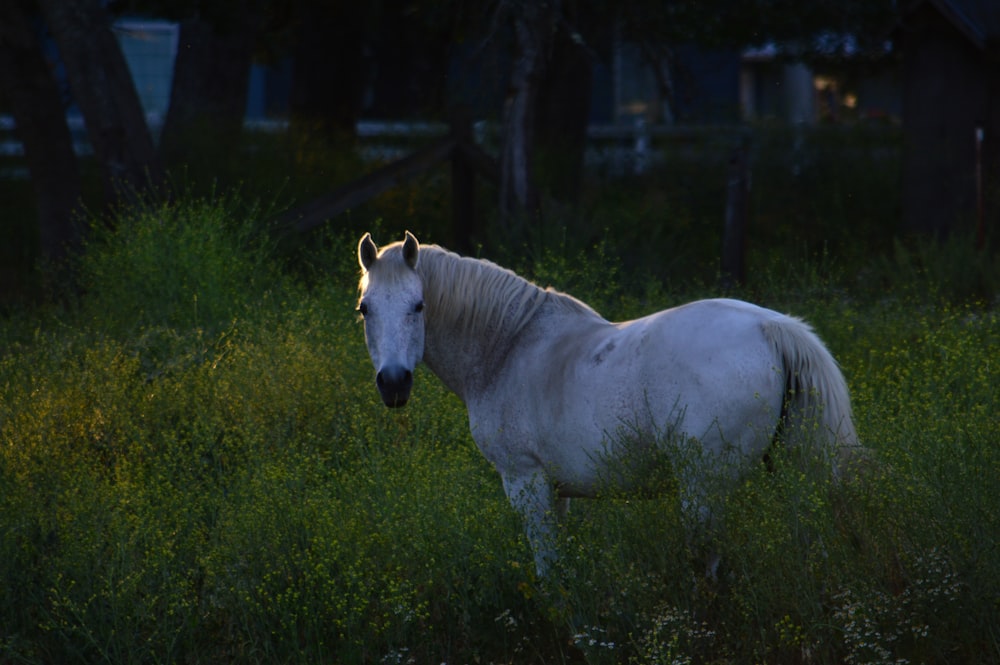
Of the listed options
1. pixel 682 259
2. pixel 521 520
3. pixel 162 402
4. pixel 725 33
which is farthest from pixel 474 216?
pixel 521 520

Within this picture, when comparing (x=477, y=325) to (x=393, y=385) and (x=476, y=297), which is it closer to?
(x=476, y=297)

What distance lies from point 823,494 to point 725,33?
35.2ft

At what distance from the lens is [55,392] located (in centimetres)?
622

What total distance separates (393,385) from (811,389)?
1581mm

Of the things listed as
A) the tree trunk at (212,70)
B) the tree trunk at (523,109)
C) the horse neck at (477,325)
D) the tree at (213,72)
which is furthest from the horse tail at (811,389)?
the tree trunk at (212,70)

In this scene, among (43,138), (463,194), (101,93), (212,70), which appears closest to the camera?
(101,93)

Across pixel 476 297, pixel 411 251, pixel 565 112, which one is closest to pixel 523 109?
pixel 565 112

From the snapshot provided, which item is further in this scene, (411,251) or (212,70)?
(212,70)

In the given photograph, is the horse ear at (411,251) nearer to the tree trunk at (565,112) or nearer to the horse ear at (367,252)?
the horse ear at (367,252)

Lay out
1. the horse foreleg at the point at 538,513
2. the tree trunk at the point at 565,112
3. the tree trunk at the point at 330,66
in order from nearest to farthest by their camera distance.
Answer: the horse foreleg at the point at 538,513 < the tree trunk at the point at 565,112 < the tree trunk at the point at 330,66

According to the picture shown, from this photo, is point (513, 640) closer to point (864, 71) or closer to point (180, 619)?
point (180, 619)

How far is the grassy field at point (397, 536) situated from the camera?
13.3ft

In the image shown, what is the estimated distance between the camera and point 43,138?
11820mm

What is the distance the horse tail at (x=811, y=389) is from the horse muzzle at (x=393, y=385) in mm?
1392
